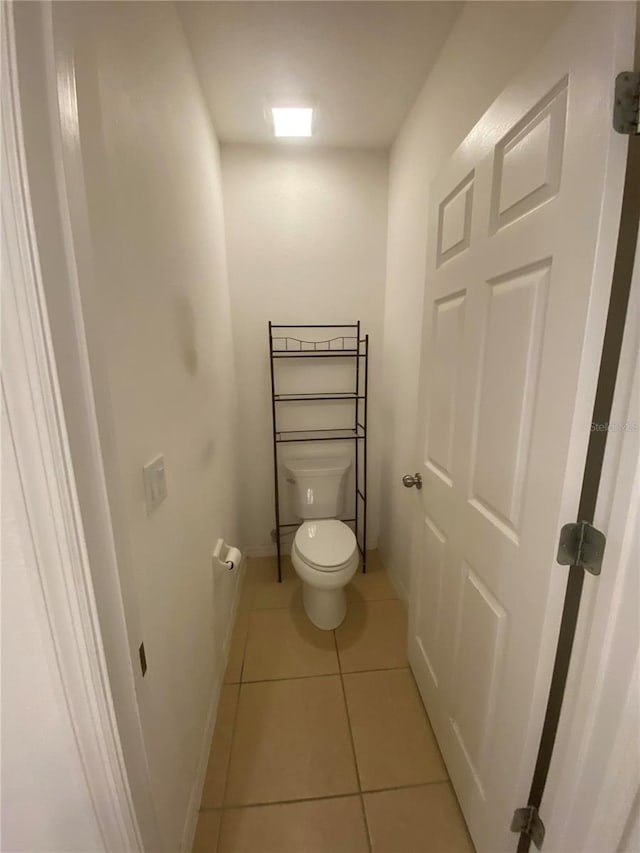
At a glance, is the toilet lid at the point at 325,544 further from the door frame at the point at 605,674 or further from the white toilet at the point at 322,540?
the door frame at the point at 605,674

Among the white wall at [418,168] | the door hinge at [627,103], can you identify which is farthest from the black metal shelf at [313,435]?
the door hinge at [627,103]

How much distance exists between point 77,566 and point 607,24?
3.86 ft

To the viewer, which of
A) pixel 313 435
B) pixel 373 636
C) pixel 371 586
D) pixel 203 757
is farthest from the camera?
pixel 313 435

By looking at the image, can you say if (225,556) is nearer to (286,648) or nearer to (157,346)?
(286,648)

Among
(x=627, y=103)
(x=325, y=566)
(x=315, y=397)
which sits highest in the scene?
(x=627, y=103)

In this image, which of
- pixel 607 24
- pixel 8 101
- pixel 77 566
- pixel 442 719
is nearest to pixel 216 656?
pixel 442 719

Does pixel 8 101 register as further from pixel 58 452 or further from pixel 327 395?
pixel 327 395

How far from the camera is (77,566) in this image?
0.48 metres

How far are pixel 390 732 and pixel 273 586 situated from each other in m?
1.00

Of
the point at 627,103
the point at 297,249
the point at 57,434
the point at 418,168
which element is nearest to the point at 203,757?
the point at 57,434

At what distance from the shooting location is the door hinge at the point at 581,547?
0.63 meters

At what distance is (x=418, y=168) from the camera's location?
1.58m

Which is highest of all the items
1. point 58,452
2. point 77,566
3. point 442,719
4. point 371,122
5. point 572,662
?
point 371,122

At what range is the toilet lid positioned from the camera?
164 centimetres
